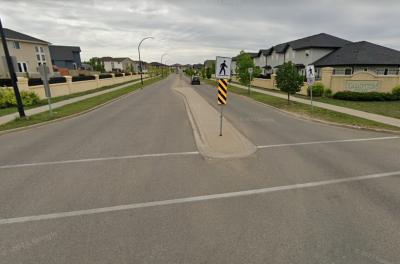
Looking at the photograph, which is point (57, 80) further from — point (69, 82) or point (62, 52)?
point (62, 52)

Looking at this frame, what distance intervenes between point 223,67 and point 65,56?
270 ft

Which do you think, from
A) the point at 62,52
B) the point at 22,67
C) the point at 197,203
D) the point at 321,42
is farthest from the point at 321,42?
the point at 62,52

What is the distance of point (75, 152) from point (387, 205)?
7.75 metres

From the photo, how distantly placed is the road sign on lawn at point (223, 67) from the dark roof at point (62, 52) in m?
80.9

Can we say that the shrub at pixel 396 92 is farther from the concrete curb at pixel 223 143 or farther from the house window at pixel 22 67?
the house window at pixel 22 67

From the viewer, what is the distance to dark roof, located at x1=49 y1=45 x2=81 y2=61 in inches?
2881

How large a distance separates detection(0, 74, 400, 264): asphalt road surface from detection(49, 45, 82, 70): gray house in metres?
78.7

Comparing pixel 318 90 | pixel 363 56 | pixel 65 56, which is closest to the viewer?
pixel 318 90

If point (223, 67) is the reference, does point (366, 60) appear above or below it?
above

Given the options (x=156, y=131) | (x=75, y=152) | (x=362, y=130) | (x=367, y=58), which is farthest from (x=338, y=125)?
(x=367, y=58)

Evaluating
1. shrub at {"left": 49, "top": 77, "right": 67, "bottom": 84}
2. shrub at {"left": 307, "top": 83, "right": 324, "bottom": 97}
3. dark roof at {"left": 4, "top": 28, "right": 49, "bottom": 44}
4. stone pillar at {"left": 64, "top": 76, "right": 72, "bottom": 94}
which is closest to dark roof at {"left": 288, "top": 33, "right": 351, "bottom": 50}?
shrub at {"left": 307, "top": 83, "right": 324, "bottom": 97}

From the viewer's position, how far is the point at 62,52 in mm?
75312

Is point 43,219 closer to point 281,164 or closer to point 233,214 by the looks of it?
point 233,214

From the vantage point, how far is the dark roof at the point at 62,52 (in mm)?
73188
